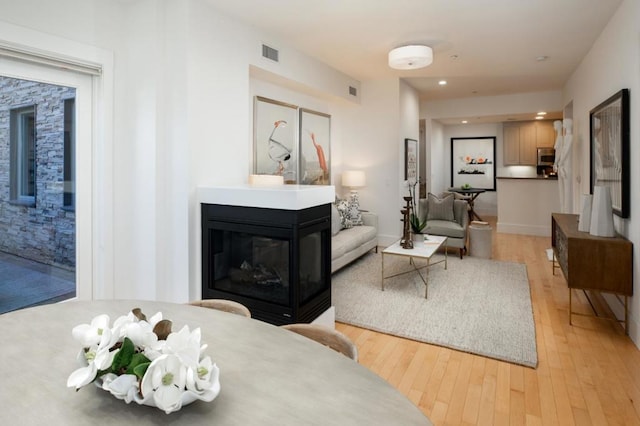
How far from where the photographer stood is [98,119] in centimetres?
304

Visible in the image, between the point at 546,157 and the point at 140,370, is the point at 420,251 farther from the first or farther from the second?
the point at 546,157

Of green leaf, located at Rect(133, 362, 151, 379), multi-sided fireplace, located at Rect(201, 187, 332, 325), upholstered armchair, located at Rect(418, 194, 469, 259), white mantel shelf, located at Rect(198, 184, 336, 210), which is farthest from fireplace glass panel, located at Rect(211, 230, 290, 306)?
upholstered armchair, located at Rect(418, 194, 469, 259)

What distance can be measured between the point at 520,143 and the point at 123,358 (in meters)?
10.2

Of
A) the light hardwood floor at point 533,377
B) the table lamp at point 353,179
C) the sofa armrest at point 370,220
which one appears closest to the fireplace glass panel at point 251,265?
the light hardwood floor at point 533,377

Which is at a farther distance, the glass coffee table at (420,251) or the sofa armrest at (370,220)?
the sofa armrest at (370,220)

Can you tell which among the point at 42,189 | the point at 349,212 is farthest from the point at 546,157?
the point at 42,189

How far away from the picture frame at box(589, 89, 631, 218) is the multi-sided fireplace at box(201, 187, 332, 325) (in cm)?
238

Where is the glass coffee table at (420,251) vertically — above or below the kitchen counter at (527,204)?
below

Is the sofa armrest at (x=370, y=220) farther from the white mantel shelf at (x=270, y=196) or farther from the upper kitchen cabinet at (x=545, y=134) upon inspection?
the upper kitchen cabinet at (x=545, y=134)

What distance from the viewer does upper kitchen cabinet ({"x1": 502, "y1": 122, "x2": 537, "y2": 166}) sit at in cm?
912

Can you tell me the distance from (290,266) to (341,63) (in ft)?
10.8

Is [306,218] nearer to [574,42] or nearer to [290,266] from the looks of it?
[290,266]

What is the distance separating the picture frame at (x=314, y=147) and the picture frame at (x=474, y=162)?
18.7ft

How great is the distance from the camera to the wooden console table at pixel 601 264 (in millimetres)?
2885
